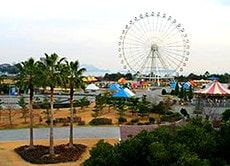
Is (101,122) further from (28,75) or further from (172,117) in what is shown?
(28,75)

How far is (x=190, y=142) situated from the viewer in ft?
40.5

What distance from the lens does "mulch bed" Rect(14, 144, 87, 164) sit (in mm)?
23438

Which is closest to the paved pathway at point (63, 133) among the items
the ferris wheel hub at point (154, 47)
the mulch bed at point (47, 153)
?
the mulch bed at point (47, 153)

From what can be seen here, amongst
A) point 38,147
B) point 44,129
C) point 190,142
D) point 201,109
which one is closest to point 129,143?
point 190,142

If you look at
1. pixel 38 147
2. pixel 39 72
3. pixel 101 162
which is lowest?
pixel 38 147

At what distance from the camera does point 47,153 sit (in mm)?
24766

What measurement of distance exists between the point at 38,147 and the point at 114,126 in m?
9.00

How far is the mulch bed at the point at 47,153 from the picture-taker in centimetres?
2344

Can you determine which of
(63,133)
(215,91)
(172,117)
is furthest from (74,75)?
(215,91)

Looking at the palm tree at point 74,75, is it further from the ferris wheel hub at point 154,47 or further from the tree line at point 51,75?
the ferris wheel hub at point 154,47

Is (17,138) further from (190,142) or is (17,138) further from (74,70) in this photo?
(190,142)

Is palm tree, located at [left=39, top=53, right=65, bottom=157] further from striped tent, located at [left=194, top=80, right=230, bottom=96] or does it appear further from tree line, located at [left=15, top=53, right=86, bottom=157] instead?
striped tent, located at [left=194, top=80, right=230, bottom=96]

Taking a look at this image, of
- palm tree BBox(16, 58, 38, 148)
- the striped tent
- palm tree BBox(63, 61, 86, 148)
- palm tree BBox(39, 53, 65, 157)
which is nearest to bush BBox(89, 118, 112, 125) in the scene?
the striped tent

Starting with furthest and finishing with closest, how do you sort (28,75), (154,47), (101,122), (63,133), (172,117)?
(154,47)
(172,117)
(101,122)
(63,133)
(28,75)
